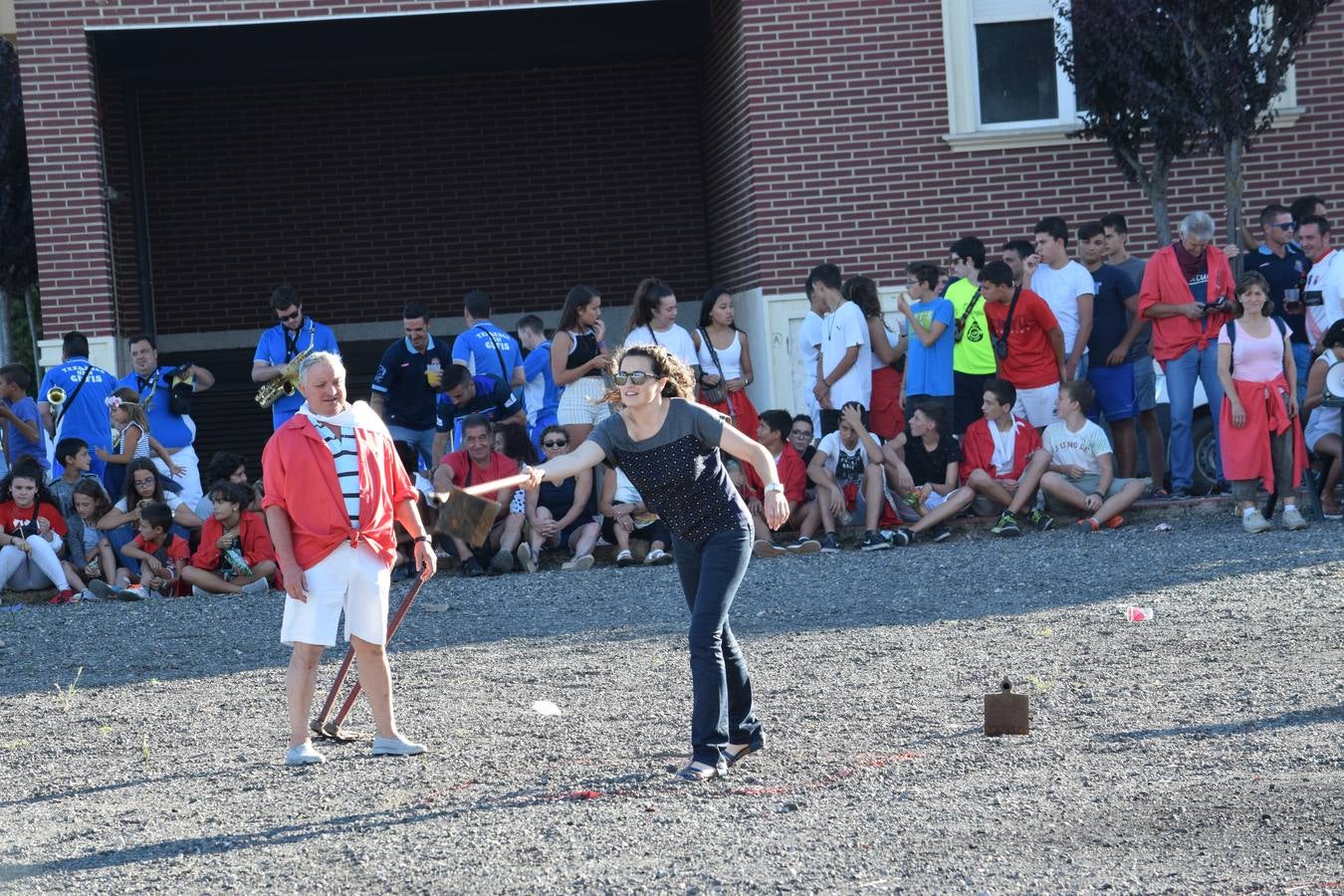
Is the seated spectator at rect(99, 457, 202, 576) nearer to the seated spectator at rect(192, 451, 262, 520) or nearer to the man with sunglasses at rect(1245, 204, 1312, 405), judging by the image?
the seated spectator at rect(192, 451, 262, 520)

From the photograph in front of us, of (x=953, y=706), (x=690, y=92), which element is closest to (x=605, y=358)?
(x=953, y=706)

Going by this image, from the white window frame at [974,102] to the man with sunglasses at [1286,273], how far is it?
2630 mm

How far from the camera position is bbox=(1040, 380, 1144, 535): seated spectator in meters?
12.2

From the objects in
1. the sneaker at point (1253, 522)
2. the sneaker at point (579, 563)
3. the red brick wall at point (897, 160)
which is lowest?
the sneaker at point (579, 563)

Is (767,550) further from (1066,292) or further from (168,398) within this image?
(168,398)

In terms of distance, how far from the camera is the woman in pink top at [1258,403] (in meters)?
11.7

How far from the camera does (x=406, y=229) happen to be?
19.8 metres

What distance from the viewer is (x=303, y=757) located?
671 centimetres

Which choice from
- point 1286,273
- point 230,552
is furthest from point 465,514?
point 1286,273

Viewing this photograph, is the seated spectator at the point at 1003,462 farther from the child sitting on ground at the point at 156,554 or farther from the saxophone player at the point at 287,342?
the child sitting on ground at the point at 156,554

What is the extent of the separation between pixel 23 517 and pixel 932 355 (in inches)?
258

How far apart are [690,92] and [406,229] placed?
11.7 ft

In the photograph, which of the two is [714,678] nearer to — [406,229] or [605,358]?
[605,358]

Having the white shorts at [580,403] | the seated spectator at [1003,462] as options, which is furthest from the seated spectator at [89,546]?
the seated spectator at [1003,462]
